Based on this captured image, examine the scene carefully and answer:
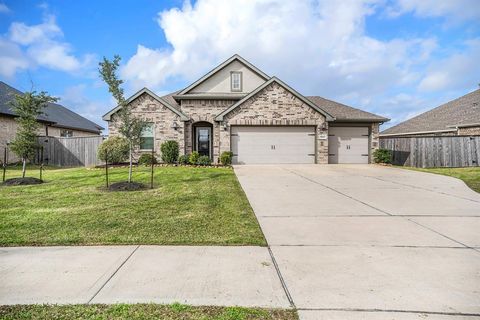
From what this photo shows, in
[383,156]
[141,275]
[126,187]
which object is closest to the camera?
[141,275]

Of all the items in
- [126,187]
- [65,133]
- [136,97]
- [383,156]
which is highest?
[136,97]

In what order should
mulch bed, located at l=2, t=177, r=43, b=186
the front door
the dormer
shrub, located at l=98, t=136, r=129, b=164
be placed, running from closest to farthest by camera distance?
1. mulch bed, located at l=2, t=177, r=43, b=186
2. shrub, located at l=98, t=136, r=129, b=164
3. the front door
4. the dormer

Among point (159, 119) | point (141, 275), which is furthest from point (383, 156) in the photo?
point (141, 275)

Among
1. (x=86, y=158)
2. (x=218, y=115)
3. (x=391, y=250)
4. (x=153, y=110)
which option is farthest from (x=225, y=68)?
(x=391, y=250)

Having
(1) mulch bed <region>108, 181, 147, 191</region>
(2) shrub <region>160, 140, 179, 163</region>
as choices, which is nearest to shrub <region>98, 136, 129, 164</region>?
(2) shrub <region>160, 140, 179, 163</region>

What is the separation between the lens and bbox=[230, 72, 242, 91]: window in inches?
814

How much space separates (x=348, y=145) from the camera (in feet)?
64.6

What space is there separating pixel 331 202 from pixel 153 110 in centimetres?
1416

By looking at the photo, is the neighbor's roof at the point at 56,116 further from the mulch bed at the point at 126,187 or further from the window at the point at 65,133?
the mulch bed at the point at 126,187

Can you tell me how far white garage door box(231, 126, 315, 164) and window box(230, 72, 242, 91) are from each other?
380 centimetres

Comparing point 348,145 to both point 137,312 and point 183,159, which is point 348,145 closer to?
point 183,159

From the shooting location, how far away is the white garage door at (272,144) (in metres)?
18.5

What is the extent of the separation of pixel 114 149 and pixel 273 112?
9734 millimetres

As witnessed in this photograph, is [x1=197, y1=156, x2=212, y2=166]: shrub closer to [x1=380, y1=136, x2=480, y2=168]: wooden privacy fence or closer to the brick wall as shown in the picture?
the brick wall
